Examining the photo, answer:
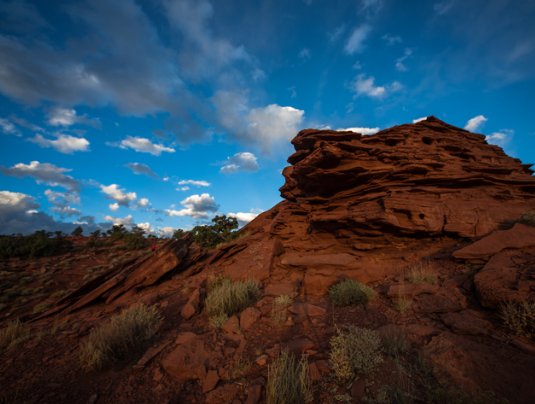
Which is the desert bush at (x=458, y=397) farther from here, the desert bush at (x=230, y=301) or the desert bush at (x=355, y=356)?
the desert bush at (x=230, y=301)

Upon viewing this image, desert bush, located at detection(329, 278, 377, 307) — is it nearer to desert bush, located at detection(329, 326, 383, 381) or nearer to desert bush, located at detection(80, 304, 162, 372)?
desert bush, located at detection(329, 326, 383, 381)

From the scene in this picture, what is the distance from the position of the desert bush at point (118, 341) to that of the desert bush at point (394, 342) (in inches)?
214

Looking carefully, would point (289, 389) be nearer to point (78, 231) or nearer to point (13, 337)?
point (13, 337)

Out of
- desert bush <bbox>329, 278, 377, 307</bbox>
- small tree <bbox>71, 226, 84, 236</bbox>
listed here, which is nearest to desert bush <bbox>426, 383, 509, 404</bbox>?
desert bush <bbox>329, 278, 377, 307</bbox>

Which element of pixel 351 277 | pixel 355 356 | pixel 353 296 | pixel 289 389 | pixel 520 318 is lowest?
pixel 289 389

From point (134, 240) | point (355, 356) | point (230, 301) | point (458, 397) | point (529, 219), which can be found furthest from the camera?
point (134, 240)

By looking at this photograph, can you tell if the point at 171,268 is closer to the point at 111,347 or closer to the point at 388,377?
the point at 111,347

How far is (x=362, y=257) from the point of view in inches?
403

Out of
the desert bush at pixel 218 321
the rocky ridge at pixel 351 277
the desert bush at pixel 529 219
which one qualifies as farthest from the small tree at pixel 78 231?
the desert bush at pixel 529 219

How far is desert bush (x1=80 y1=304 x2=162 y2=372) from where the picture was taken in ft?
15.1

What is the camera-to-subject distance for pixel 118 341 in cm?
501

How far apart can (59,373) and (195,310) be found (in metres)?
3.20

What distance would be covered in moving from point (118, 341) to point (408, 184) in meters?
12.9

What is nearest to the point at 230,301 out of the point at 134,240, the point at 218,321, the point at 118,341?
the point at 218,321
